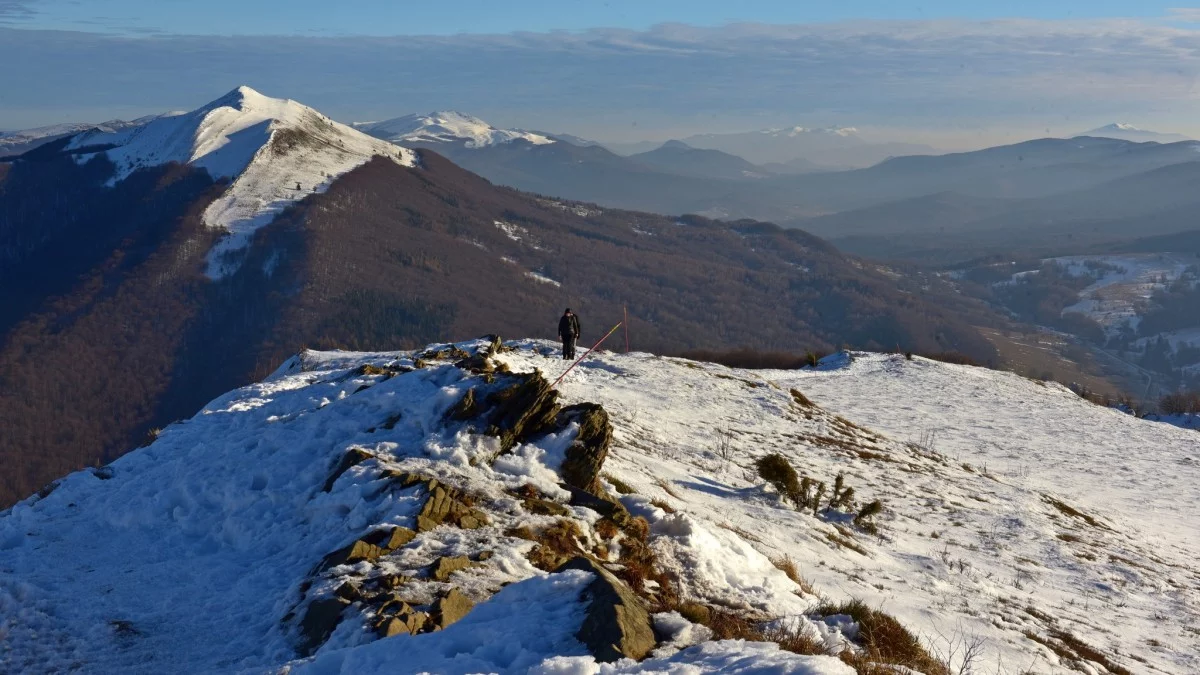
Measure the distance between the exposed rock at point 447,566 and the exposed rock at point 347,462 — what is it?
4048 millimetres

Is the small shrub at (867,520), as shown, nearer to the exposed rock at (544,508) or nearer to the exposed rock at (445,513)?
the exposed rock at (544,508)

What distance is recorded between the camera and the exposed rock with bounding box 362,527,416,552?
11289 mm

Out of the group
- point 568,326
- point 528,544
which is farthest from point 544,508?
point 568,326

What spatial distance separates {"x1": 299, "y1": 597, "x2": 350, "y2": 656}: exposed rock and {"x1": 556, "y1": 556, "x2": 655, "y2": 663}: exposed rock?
10.8ft

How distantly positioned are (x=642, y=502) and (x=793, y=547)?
161 inches

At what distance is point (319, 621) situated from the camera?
959 centimetres

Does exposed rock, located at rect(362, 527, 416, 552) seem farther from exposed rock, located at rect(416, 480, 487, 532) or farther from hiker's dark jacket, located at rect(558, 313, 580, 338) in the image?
hiker's dark jacket, located at rect(558, 313, 580, 338)

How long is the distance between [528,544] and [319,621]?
3108mm

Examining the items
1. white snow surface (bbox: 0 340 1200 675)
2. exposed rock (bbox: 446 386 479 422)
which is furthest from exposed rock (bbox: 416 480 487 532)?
exposed rock (bbox: 446 386 479 422)

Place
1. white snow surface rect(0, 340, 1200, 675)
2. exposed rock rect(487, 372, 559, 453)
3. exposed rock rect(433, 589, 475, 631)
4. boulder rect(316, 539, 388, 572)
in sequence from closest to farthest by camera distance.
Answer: exposed rock rect(433, 589, 475, 631), white snow surface rect(0, 340, 1200, 675), boulder rect(316, 539, 388, 572), exposed rock rect(487, 372, 559, 453)

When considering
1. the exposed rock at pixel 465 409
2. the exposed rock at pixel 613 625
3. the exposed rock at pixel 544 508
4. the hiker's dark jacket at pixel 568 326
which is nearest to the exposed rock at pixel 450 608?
the exposed rock at pixel 613 625

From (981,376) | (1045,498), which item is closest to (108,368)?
(981,376)

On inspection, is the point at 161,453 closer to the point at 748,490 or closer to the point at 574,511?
the point at 574,511

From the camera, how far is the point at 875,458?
28266 mm
